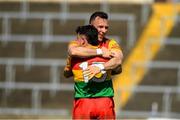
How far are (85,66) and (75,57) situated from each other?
6.2 inches

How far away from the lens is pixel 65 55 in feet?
50.6

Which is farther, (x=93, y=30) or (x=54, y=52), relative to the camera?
(x=54, y=52)

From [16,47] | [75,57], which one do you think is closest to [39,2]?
[16,47]

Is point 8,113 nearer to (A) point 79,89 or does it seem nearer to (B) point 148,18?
(B) point 148,18

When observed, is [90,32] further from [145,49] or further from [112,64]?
[145,49]

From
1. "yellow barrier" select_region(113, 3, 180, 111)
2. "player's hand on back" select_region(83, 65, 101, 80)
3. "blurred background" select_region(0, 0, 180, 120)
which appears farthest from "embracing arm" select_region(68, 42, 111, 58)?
"yellow barrier" select_region(113, 3, 180, 111)

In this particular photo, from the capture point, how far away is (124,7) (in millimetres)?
17016

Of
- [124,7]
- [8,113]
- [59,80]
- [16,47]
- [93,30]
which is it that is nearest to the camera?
[93,30]

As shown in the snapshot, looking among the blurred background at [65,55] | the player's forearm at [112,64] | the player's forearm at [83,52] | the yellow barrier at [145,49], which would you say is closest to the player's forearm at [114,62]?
the player's forearm at [112,64]

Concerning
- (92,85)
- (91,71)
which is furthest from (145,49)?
(91,71)

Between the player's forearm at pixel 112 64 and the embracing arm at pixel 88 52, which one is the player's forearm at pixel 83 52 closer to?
the embracing arm at pixel 88 52

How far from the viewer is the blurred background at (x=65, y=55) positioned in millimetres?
13961

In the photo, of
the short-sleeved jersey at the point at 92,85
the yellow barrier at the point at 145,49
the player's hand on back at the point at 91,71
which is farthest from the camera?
the yellow barrier at the point at 145,49

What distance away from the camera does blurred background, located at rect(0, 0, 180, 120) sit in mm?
13961
